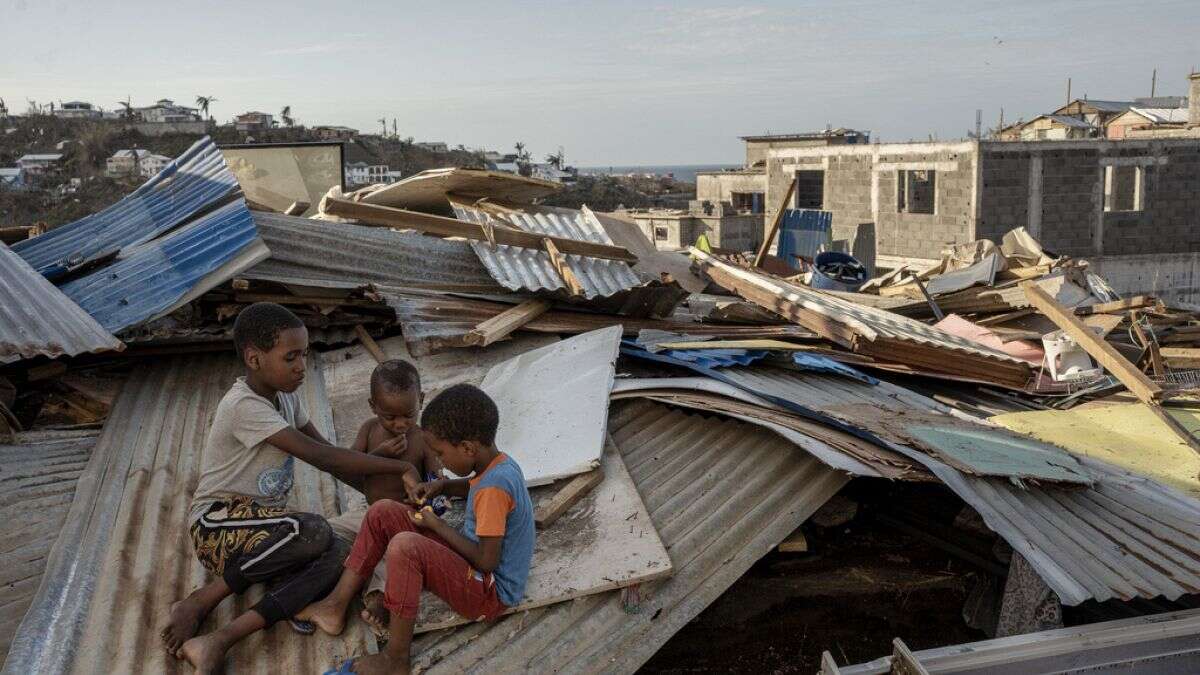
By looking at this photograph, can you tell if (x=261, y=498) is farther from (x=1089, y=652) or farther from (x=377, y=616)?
(x=1089, y=652)

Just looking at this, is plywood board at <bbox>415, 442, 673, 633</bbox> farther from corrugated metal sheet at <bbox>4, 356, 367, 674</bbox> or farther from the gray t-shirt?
the gray t-shirt

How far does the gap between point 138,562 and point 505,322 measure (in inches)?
Answer: 106

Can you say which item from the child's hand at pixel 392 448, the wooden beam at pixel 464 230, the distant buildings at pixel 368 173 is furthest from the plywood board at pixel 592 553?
the distant buildings at pixel 368 173

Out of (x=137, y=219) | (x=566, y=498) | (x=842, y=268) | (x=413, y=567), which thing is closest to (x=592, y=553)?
(x=566, y=498)

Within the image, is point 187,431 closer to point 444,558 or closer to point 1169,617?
point 444,558

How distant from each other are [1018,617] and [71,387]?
5179mm

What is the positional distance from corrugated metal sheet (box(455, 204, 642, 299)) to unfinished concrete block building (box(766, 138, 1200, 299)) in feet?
38.6

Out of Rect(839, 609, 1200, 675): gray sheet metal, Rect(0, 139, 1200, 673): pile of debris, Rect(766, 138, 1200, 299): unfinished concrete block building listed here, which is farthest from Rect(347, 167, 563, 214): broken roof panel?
Rect(766, 138, 1200, 299): unfinished concrete block building

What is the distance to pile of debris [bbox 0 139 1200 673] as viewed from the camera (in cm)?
335

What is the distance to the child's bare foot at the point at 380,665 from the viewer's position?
9.52 ft

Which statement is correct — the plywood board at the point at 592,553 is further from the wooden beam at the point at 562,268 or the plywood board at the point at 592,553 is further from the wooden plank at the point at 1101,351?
the wooden plank at the point at 1101,351

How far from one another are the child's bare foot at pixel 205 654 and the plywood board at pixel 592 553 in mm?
622

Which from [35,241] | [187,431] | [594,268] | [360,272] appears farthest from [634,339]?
[35,241]

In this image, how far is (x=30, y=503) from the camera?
4.16 metres
